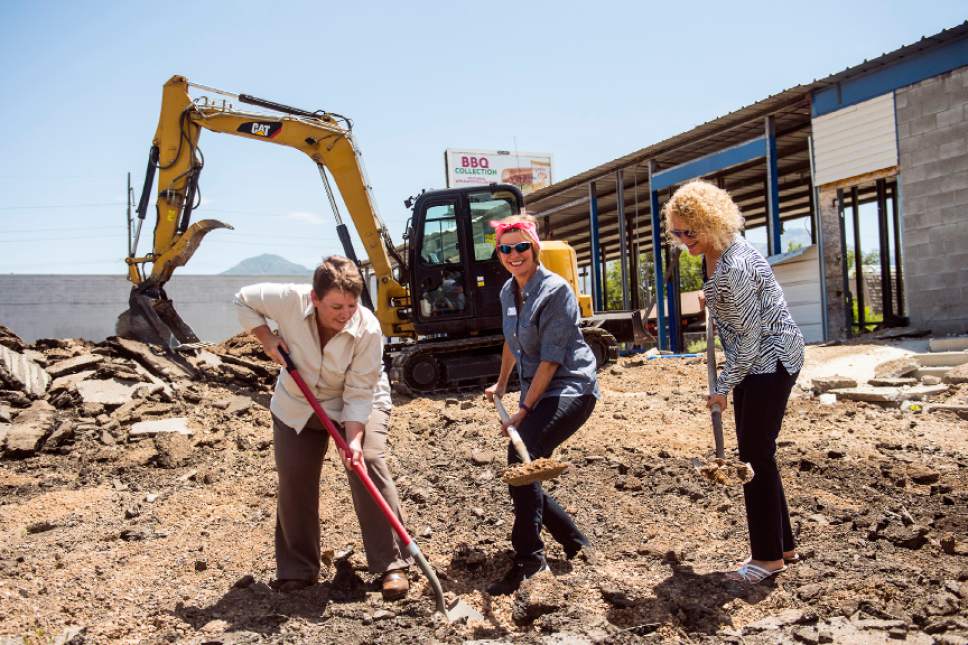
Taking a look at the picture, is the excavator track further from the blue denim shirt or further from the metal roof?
the blue denim shirt

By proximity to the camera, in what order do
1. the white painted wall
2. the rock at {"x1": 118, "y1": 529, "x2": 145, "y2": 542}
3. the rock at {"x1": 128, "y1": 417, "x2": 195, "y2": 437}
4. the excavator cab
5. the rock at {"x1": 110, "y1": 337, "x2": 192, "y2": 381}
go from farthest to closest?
the white painted wall < the excavator cab < the rock at {"x1": 110, "y1": 337, "x2": 192, "y2": 381} < the rock at {"x1": 128, "y1": 417, "x2": 195, "y2": 437} < the rock at {"x1": 118, "y1": 529, "x2": 145, "y2": 542}

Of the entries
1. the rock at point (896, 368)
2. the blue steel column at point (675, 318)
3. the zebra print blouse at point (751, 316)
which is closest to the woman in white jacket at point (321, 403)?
the zebra print blouse at point (751, 316)

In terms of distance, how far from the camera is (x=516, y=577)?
12.2ft

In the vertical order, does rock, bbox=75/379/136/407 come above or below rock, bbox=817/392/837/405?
above

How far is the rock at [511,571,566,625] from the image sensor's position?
11.1 ft

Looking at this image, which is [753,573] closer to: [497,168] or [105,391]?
[105,391]

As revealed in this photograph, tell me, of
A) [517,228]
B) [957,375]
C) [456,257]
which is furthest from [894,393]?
[517,228]

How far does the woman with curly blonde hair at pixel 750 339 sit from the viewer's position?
339cm

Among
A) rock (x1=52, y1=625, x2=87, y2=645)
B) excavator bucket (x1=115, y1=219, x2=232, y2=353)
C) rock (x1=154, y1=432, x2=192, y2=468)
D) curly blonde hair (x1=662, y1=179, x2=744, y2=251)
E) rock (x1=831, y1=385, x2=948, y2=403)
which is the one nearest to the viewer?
rock (x1=52, y1=625, x2=87, y2=645)

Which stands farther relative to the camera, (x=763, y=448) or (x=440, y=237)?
(x=440, y=237)

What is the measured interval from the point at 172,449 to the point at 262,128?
587 centimetres

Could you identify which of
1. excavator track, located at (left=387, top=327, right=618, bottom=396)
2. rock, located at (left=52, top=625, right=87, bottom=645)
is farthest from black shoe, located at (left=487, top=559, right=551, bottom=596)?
excavator track, located at (left=387, top=327, right=618, bottom=396)

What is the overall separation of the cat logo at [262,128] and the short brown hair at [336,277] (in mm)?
9063

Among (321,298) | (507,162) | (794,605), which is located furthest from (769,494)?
(507,162)
